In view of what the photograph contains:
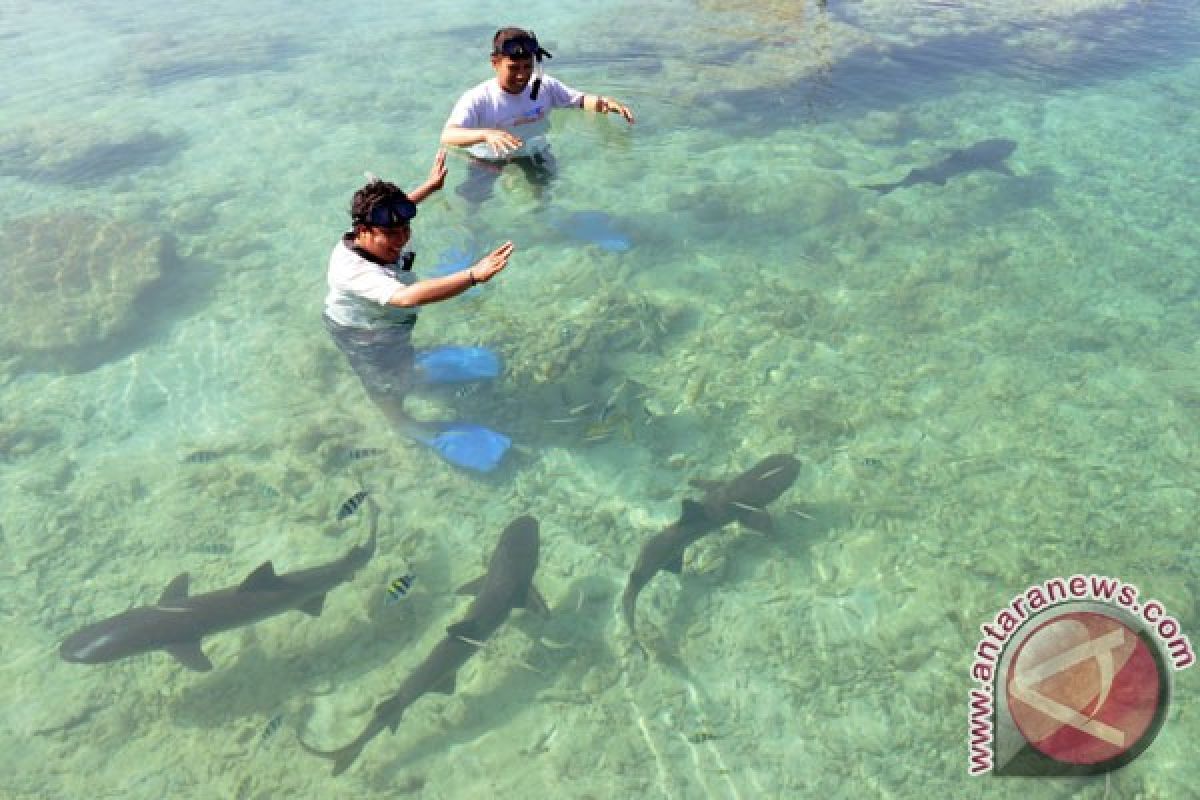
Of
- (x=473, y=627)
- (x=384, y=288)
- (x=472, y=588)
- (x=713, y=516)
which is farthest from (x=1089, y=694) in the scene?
(x=384, y=288)

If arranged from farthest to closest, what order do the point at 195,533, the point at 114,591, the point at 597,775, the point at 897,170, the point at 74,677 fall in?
the point at 897,170, the point at 195,533, the point at 114,591, the point at 74,677, the point at 597,775

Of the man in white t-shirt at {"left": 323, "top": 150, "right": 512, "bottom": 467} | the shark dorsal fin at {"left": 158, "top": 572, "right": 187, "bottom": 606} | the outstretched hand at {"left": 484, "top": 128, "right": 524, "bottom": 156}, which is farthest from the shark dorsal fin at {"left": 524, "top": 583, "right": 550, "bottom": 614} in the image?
the outstretched hand at {"left": 484, "top": 128, "right": 524, "bottom": 156}

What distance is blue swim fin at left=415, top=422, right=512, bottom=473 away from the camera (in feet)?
22.4

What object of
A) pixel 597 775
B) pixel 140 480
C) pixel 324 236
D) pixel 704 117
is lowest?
pixel 597 775

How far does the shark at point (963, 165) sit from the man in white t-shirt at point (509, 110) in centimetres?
511

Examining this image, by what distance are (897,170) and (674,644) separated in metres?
9.47

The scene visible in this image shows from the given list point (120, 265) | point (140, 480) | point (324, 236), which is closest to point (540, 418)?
point (140, 480)

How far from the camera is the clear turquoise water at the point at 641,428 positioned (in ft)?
16.6

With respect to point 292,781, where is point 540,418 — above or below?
above

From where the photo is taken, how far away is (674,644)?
18.2 ft

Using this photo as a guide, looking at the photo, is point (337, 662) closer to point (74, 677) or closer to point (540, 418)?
point (74, 677)

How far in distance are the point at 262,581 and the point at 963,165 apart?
1128 centimetres

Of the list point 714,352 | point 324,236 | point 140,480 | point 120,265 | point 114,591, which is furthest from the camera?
point 324,236

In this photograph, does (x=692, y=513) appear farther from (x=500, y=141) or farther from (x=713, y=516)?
(x=500, y=141)
